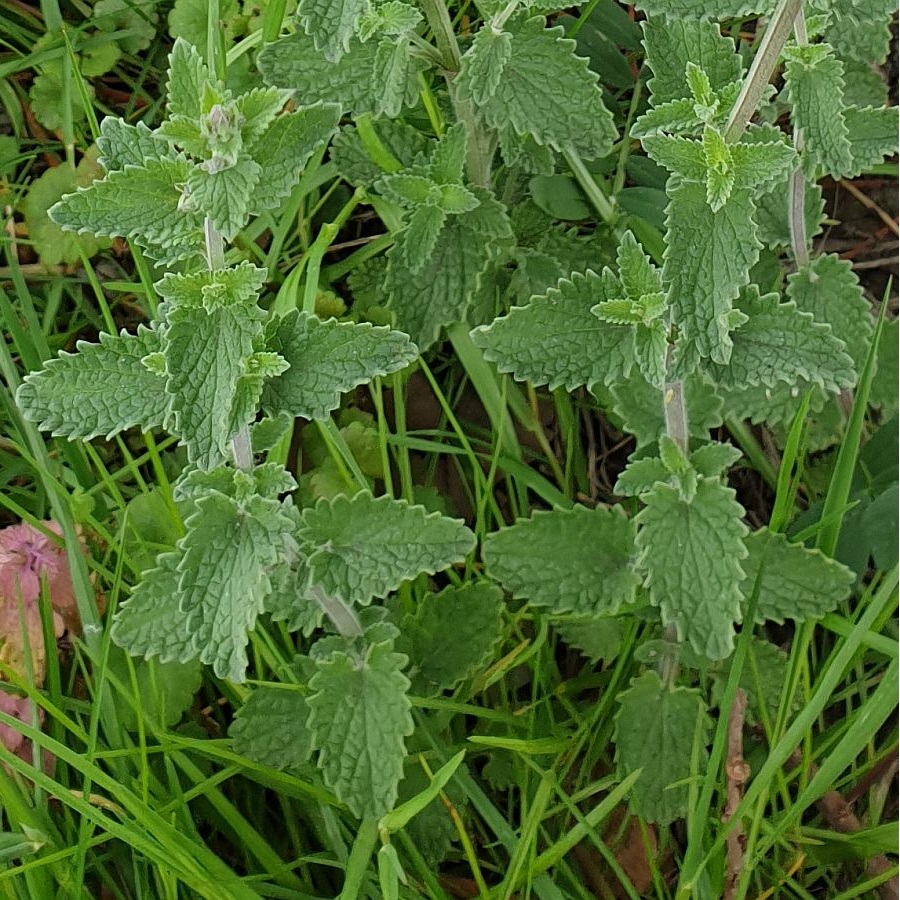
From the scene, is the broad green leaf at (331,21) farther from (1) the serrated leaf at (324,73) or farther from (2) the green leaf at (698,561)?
(2) the green leaf at (698,561)

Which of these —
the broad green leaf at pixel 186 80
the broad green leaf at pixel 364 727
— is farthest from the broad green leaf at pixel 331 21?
the broad green leaf at pixel 364 727

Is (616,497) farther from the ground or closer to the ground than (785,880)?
farther from the ground

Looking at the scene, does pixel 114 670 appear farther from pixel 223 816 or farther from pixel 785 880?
pixel 785 880

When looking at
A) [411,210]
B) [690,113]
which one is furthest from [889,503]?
[411,210]

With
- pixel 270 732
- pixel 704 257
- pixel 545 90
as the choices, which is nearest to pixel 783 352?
pixel 704 257

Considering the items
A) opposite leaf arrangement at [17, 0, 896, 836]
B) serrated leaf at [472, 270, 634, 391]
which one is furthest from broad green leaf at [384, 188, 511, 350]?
serrated leaf at [472, 270, 634, 391]

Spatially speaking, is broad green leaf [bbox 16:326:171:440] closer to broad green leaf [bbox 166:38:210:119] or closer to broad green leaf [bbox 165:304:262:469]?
broad green leaf [bbox 165:304:262:469]
